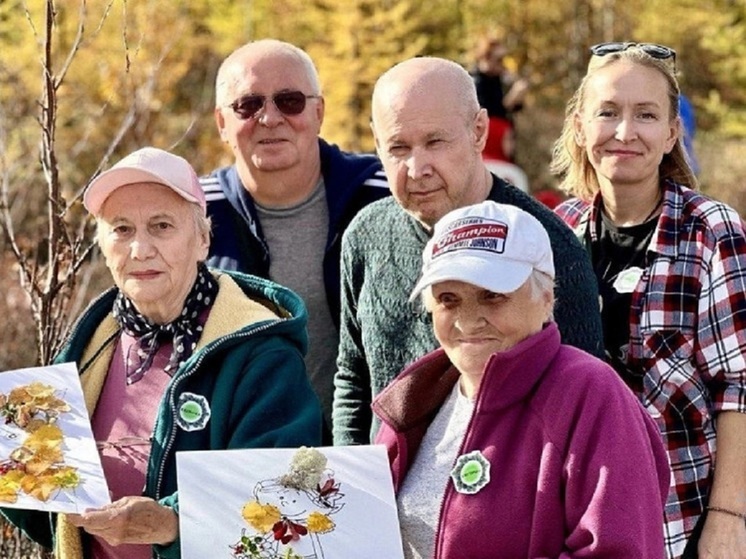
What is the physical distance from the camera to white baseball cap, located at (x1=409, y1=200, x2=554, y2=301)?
10.2 feet

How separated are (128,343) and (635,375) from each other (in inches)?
59.7

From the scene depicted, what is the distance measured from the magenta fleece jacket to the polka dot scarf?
2.86 feet

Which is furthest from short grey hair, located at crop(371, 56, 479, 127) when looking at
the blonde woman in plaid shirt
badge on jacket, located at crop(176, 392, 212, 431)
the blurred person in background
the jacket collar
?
the blurred person in background

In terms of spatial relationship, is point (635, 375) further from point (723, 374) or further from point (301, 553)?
point (301, 553)

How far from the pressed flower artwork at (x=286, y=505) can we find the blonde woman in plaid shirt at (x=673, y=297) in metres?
1.15

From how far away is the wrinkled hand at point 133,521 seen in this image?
127 inches

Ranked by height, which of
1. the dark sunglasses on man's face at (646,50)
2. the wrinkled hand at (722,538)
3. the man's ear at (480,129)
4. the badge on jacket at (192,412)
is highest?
the dark sunglasses on man's face at (646,50)

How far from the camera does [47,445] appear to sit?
11.5 ft

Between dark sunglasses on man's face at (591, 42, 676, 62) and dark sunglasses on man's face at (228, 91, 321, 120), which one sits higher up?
dark sunglasses on man's face at (591, 42, 676, 62)

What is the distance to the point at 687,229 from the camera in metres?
4.10

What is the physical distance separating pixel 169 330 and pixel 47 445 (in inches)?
18.1

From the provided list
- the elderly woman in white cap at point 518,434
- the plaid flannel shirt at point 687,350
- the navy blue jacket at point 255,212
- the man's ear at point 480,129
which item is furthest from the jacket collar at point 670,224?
the navy blue jacket at point 255,212

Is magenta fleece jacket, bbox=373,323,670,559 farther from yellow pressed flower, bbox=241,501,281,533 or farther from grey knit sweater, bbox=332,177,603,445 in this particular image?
grey knit sweater, bbox=332,177,603,445

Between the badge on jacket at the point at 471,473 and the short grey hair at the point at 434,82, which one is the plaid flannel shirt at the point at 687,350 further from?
the badge on jacket at the point at 471,473
